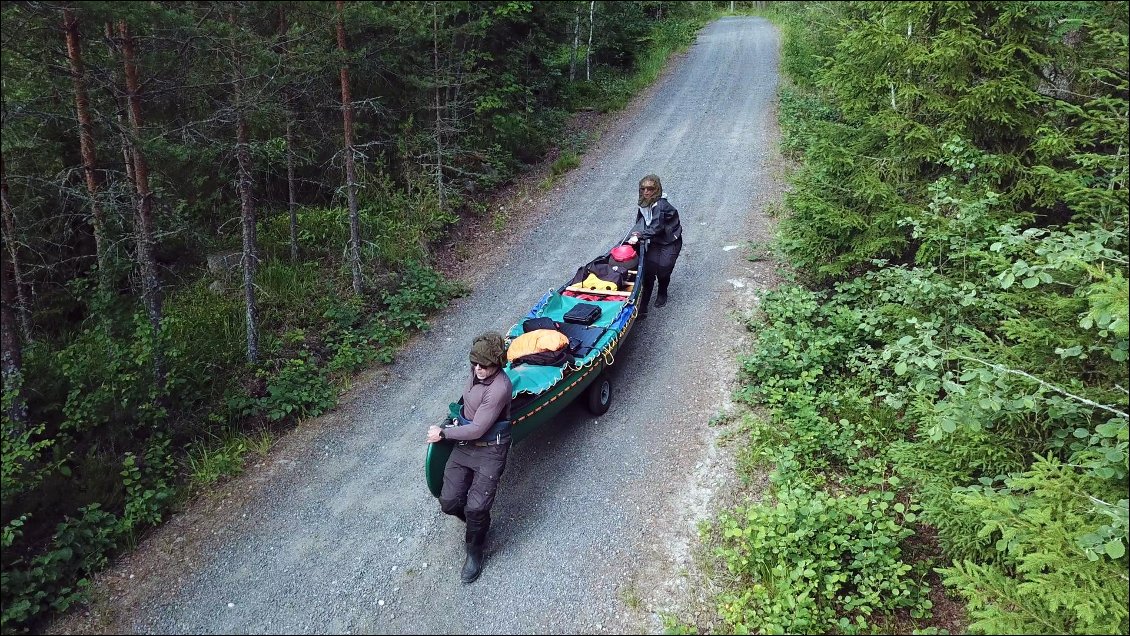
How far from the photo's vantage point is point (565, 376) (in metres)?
6.82

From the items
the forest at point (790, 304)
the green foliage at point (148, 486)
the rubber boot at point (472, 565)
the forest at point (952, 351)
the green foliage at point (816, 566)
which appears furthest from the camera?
the green foliage at point (148, 486)

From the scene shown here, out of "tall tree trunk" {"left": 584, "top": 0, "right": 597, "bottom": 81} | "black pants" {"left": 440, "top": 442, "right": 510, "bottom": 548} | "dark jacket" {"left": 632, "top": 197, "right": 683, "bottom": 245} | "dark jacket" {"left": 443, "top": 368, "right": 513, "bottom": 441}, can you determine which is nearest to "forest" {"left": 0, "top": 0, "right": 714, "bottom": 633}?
"black pants" {"left": 440, "top": 442, "right": 510, "bottom": 548}

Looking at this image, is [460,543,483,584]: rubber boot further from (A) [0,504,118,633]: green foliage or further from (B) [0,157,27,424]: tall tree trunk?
(B) [0,157,27,424]: tall tree trunk

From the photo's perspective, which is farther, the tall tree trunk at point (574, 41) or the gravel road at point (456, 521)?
the tall tree trunk at point (574, 41)

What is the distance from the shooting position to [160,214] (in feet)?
33.8

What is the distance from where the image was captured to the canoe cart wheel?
773 cm

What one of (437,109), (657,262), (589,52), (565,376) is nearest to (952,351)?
(565,376)

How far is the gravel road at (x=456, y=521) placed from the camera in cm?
546

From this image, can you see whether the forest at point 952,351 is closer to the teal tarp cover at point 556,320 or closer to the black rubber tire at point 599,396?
the black rubber tire at point 599,396

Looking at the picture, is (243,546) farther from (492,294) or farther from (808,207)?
(808,207)

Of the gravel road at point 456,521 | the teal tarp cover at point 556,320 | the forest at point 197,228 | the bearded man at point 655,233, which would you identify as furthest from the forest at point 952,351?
the forest at point 197,228

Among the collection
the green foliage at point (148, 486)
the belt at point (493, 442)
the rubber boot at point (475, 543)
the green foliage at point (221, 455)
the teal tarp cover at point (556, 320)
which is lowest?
the green foliage at point (221, 455)

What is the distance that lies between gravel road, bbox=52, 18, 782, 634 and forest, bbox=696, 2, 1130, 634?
2.19 ft

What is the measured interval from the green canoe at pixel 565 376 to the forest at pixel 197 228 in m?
3.11
